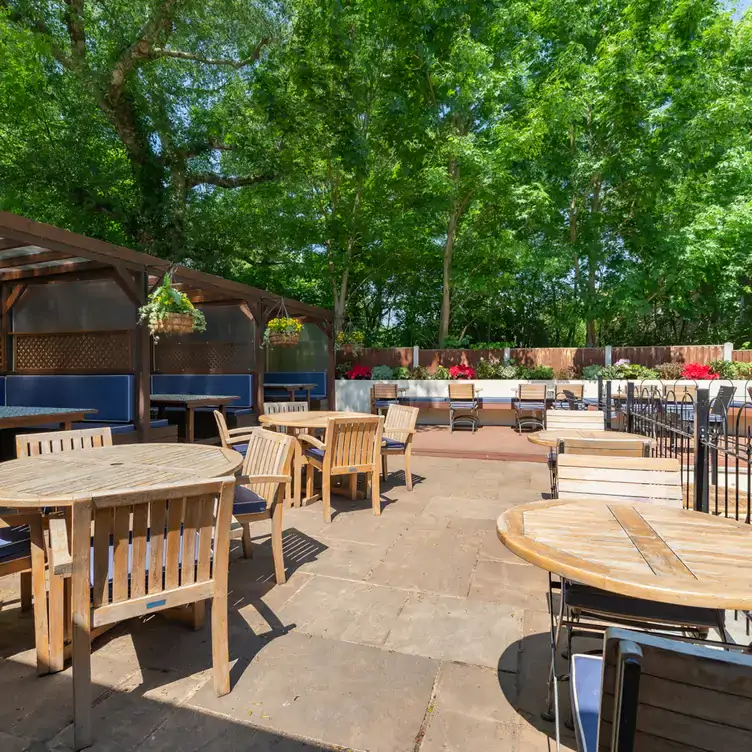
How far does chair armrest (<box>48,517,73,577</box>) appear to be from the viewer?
1427 millimetres

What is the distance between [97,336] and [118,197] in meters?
6.72

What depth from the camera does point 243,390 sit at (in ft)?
26.7

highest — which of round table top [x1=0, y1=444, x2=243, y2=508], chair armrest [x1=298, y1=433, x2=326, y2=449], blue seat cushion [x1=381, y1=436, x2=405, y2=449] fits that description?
round table top [x1=0, y1=444, x2=243, y2=508]

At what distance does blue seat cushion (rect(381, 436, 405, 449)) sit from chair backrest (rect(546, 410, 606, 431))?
1.45 m

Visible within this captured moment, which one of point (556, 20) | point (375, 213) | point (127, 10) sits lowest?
point (375, 213)

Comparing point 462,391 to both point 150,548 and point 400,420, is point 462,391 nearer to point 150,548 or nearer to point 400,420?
point 400,420

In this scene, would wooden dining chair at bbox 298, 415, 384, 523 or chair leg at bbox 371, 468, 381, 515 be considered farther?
chair leg at bbox 371, 468, 381, 515

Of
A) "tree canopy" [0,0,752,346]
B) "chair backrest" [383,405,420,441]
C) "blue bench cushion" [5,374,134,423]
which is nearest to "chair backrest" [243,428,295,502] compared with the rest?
"chair backrest" [383,405,420,441]

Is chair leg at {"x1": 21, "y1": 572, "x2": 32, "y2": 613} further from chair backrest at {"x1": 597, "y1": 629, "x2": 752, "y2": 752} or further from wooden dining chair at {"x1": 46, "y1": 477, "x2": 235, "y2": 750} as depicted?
chair backrest at {"x1": 597, "y1": 629, "x2": 752, "y2": 752}

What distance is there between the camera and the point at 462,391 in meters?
9.63

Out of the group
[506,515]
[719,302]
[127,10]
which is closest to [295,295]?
[127,10]

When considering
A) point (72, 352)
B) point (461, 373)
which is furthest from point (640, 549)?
point (461, 373)

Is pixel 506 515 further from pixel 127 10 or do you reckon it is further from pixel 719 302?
pixel 719 302

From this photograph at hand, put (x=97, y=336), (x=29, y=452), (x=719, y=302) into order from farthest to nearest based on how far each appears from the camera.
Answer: (x=719, y=302) < (x=97, y=336) < (x=29, y=452)
